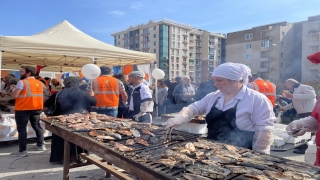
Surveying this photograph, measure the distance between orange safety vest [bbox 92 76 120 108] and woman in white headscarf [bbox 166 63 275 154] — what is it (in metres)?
2.95

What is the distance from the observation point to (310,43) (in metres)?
4.46

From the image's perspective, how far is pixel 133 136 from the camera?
262cm

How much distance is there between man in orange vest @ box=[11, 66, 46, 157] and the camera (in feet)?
16.0

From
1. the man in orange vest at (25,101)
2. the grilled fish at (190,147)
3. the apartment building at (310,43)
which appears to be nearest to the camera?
the grilled fish at (190,147)

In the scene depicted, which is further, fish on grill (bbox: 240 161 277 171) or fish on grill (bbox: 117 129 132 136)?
fish on grill (bbox: 117 129 132 136)

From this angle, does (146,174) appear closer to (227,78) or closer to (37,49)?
(227,78)

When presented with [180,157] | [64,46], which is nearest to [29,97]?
[64,46]

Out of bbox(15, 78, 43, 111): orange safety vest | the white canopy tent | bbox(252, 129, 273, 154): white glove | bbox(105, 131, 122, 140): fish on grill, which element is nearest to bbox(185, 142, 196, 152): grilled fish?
bbox(252, 129, 273, 154): white glove

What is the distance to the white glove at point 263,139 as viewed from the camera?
227cm

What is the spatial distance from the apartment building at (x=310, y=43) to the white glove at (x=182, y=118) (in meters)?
2.21

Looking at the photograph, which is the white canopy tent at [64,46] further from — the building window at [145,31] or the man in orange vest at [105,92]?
the building window at [145,31]

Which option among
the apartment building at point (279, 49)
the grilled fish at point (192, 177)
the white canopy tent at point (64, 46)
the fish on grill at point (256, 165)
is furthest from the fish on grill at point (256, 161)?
the white canopy tent at point (64, 46)

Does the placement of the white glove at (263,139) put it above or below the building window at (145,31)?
below

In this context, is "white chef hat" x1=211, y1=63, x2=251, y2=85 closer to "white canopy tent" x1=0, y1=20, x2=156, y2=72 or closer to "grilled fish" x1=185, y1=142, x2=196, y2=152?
"grilled fish" x1=185, y1=142, x2=196, y2=152
